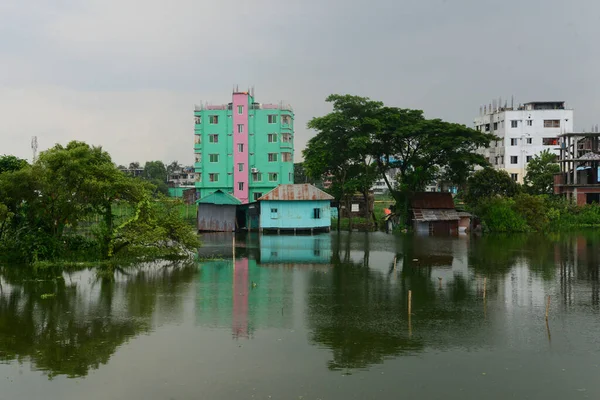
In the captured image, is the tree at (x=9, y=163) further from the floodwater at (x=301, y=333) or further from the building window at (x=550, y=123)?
the building window at (x=550, y=123)

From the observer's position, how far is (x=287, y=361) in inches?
476

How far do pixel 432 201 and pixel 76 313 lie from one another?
3473 centimetres

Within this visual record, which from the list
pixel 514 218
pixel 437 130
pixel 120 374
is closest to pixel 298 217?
pixel 437 130

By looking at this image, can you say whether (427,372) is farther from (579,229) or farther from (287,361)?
(579,229)

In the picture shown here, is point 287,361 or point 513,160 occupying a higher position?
point 513,160

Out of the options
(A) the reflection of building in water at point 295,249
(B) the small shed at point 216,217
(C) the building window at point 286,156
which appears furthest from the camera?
(C) the building window at point 286,156

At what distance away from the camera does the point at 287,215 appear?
43.8 metres

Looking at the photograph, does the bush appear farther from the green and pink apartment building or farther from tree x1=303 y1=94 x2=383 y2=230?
the green and pink apartment building

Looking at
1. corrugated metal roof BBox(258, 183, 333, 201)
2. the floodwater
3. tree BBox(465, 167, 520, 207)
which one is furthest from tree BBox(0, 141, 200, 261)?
tree BBox(465, 167, 520, 207)

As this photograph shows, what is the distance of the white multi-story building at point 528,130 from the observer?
6681cm

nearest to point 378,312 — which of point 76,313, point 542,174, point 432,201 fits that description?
point 76,313

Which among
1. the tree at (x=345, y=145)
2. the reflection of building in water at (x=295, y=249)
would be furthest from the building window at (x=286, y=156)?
the reflection of building in water at (x=295, y=249)

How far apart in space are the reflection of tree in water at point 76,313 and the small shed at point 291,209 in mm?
20528

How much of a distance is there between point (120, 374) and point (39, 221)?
55.6 feet
